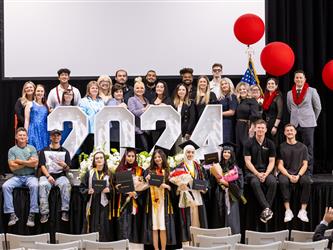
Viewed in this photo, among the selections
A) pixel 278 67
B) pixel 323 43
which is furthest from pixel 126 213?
pixel 323 43

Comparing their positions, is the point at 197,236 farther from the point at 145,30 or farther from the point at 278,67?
the point at 145,30

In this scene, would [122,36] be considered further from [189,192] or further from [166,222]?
[166,222]

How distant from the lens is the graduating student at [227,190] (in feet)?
38.4

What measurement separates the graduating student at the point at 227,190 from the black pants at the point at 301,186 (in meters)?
0.61

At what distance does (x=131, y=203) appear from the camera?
455 inches

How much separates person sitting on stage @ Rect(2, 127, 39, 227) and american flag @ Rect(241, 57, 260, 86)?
14.2ft

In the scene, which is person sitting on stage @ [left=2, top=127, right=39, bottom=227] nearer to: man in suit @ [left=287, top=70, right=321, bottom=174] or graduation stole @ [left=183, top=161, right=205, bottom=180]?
graduation stole @ [left=183, top=161, right=205, bottom=180]

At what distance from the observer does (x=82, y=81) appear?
15273mm

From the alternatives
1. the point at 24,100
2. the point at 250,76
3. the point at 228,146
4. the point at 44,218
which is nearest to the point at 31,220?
the point at 44,218

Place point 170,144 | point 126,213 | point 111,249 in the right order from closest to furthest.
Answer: point 111,249
point 126,213
point 170,144

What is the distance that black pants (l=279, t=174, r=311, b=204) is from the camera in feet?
38.9

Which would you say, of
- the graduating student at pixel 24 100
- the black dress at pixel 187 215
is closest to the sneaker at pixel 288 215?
the black dress at pixel 187 215

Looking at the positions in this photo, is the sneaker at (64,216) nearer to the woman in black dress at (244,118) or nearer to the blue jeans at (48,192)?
the blue jeans at (48,192)

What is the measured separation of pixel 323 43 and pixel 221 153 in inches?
174
